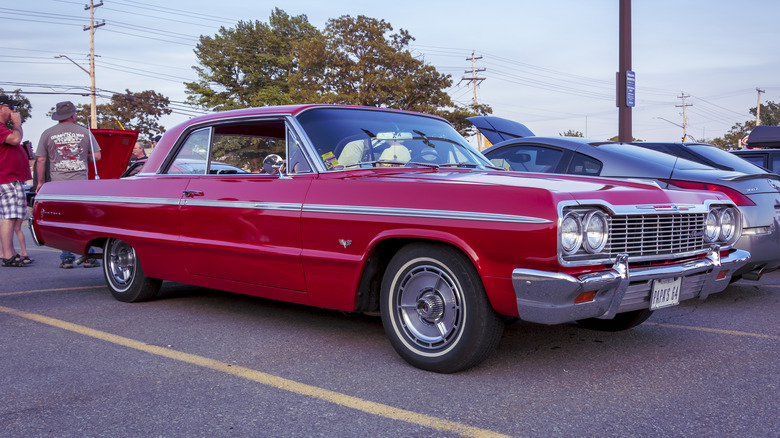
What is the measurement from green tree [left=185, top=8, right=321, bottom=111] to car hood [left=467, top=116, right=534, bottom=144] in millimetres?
45824

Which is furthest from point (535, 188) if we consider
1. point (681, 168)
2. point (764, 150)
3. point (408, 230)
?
point (764, 150)

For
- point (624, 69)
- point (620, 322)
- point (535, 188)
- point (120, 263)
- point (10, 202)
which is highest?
point (624, 69)

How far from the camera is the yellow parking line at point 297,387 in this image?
2926mm

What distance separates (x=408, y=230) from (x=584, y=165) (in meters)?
3.29

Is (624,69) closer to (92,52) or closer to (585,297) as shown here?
(585,297)

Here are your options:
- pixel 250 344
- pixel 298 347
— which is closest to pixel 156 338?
pixel 250 344

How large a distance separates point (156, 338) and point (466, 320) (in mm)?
2171

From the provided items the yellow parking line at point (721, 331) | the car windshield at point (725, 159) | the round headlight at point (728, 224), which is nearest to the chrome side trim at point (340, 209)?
the round headlight at point (728, 224)

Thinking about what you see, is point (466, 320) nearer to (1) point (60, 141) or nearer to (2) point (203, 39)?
(1) point (60, 141)

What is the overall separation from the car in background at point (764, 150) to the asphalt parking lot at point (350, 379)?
3.57 meters

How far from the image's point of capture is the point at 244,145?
5.30m

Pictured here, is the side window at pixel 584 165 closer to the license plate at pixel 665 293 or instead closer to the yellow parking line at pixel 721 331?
the yellow parking line at pixel 721 331

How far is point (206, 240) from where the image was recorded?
16.0ft

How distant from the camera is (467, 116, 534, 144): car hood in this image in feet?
27.2
